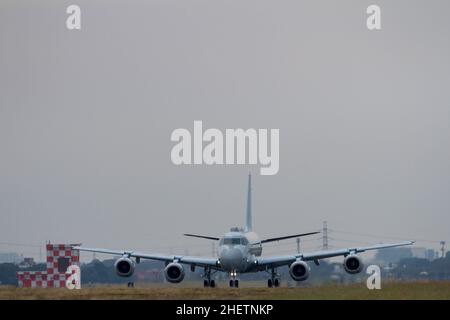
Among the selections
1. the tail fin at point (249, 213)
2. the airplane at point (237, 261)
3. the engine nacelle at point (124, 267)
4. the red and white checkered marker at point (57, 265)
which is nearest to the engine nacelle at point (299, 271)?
the airplane at point (237, 261)

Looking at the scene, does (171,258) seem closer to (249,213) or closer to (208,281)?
(208,281)

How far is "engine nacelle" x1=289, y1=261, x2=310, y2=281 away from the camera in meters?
65.2

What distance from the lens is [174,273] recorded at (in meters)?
65.6

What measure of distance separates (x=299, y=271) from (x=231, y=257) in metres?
4.06

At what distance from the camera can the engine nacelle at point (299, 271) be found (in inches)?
2566

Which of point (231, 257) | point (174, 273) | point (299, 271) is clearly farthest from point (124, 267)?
point (299, 271)

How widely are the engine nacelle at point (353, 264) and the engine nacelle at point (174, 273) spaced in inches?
381

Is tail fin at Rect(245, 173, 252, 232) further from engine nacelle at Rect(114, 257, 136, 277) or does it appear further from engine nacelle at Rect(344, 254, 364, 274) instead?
engine nacelle at Rect(114, 257, 136, 277)

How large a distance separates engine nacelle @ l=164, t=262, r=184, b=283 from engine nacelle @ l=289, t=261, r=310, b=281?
6430 mm
